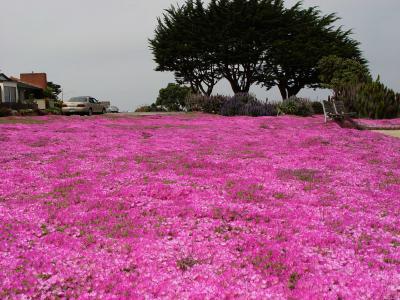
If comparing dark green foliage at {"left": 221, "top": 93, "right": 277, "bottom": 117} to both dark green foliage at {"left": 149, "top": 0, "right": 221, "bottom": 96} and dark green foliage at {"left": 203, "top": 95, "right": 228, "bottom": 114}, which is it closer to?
dark green foliage at {"left": 203, "top": 95, "right": 228, "bottom": 114}

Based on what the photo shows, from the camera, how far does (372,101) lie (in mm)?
34250

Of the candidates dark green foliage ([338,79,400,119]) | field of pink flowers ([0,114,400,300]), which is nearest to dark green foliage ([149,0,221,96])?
dark green foliage ([338,79,400,119])

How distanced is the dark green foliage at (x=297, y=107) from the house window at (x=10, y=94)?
1492 inches

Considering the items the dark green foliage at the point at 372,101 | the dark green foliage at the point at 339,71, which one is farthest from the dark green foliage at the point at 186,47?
the dark green foliage at the point at 372,101

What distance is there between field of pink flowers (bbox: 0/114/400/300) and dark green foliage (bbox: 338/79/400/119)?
21.8m

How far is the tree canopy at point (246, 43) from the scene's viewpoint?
5669 cm

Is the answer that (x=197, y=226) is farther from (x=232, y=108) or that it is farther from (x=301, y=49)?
(x=301, y=49)

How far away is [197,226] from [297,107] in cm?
3126

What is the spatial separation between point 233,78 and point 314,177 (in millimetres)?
A: 50851

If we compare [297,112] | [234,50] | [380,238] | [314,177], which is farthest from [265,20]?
[380,238]

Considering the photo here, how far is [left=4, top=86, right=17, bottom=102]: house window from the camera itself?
57047 millimetres

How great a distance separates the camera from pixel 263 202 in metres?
8.77

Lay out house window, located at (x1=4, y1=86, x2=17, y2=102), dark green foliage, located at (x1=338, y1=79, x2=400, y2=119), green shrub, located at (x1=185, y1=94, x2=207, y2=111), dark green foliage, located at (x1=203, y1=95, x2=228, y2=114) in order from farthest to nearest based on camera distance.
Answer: house window, located at (x1=4, y1=86, x2=17, y2=102) < green shrub, located at (x1=185, y1=94, x2=207, y2=111) < dark green foliage, located at (x1=203, y1=95, x2=228, y2=114) < dark green foliage, located at (x1=338, y1=79, x2=400, y2=119)

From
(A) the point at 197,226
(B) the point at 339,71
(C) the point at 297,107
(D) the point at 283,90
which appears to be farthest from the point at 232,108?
(A) the point at 197,226
